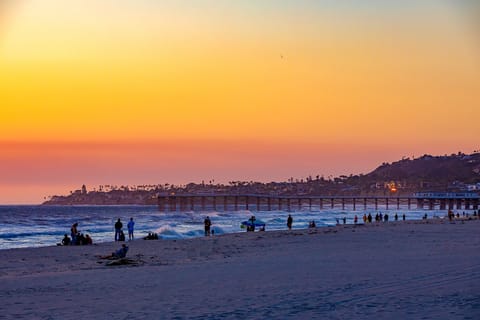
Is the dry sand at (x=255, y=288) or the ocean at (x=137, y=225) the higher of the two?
the dry sand at (x=255, y=288)

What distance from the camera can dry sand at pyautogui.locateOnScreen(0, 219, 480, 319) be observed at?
8.75 m

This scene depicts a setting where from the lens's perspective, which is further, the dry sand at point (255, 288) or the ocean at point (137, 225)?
the ocean at point (137, 225)

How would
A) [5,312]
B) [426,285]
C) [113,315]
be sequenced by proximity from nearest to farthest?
[113,315], [5,312], [426,285]

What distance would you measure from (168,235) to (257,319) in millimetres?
29894

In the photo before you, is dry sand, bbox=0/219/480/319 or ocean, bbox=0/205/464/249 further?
ocean, bbox=0/205/464/249

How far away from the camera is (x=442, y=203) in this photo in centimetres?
15138

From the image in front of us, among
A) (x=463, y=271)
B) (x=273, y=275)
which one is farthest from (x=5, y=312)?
(x=463, y=271)

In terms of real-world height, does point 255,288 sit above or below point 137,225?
above

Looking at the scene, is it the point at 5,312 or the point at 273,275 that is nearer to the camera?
the point at 5,312

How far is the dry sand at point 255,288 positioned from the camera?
8750 millimetres

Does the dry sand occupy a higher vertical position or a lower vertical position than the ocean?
higher

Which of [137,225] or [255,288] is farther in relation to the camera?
[137,225]

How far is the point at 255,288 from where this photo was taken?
11.2m

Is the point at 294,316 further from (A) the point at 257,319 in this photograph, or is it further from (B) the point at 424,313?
(B) the point at 424,313
